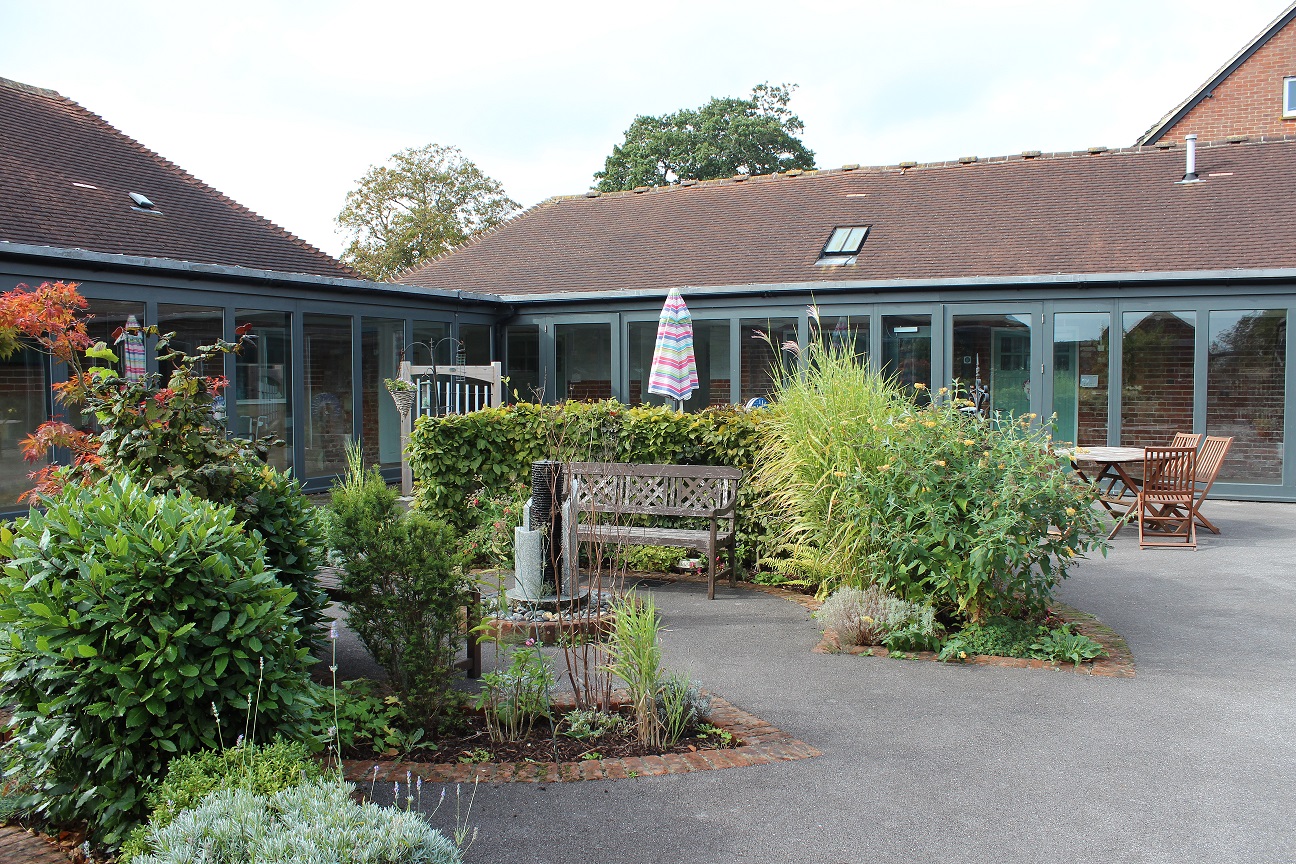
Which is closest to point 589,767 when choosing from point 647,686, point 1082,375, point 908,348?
point 647,686

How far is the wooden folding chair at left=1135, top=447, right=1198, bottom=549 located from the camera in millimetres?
9141

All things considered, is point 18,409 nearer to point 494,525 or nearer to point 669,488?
point 494,525

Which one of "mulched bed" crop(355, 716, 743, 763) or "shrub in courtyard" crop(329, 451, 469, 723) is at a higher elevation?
"shrub in courtyard" crop(329, 451, 469, 723)

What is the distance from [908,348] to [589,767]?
445 inches

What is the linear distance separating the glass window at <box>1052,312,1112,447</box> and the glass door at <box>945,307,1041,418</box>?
1.04 feet

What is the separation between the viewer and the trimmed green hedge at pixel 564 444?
8.13m

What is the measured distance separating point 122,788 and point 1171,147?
1859 centimetres

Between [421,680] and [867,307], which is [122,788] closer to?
[421,680]

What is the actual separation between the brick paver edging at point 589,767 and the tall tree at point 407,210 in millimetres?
32558

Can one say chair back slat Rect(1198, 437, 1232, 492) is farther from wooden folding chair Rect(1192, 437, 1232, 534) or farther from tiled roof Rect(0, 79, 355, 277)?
tiled roof Rect(0, 79, 355, 277)

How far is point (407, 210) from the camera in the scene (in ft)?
117

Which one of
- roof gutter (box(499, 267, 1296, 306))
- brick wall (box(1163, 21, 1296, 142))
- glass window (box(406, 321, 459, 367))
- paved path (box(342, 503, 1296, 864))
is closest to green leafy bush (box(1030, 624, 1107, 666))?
paved path (box(342, 503, 1296, 864))

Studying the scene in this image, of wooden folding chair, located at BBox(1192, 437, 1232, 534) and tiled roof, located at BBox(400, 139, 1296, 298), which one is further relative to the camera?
tiled roof, located at BBox(400, 139, 1296, 298)

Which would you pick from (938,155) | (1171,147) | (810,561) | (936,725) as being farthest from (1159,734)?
(938,155)
